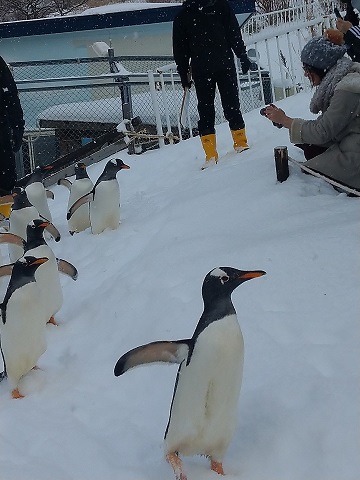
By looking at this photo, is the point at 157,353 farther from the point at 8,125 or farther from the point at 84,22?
the point at 84,22

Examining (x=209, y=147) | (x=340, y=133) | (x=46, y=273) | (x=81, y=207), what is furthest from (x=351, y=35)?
(x=46, y=273)

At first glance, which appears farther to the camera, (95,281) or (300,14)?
(300,14)

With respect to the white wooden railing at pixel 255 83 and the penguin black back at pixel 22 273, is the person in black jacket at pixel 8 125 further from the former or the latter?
the penguin black back at pixel 22 273

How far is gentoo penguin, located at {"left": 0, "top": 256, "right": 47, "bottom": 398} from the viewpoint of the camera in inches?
109

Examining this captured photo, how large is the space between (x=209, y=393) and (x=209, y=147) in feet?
12.9

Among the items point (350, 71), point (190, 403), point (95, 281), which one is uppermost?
point (350, 71)

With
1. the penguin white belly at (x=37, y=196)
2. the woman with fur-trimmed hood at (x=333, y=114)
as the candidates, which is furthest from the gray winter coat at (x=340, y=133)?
the penguin white belly at (x=37, y=196)

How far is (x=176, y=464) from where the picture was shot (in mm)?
1897

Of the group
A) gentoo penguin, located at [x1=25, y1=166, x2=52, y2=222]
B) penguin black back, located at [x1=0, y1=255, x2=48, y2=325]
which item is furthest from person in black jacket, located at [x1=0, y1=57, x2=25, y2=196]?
Answer: penguin black back, located at [x1=0, y1=255, x2=48, y2=325]

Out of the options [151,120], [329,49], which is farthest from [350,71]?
[151,120]

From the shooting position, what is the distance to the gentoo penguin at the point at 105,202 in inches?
184

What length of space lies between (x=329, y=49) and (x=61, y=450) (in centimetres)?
242

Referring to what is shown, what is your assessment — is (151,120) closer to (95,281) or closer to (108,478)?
(95,281)

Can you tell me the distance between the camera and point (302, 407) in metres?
2.07
